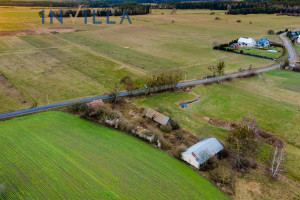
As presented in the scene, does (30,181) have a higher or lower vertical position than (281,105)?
lower

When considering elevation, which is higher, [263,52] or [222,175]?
[263,52]

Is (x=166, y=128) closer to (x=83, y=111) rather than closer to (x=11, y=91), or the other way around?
(x=83, y=111)

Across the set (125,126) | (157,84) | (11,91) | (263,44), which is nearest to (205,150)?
(125,126)

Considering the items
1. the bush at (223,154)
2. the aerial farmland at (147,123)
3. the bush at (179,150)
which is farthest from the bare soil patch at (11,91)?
the bush at (223,154)

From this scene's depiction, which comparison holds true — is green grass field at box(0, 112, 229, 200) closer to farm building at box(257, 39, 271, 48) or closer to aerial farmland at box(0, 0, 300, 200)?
aerial farmland at box(0, 0, 300, 200)

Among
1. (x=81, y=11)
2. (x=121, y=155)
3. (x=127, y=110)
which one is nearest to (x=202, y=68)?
(x=127, y=110)

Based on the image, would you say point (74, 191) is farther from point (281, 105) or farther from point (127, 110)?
point (281, 105)
